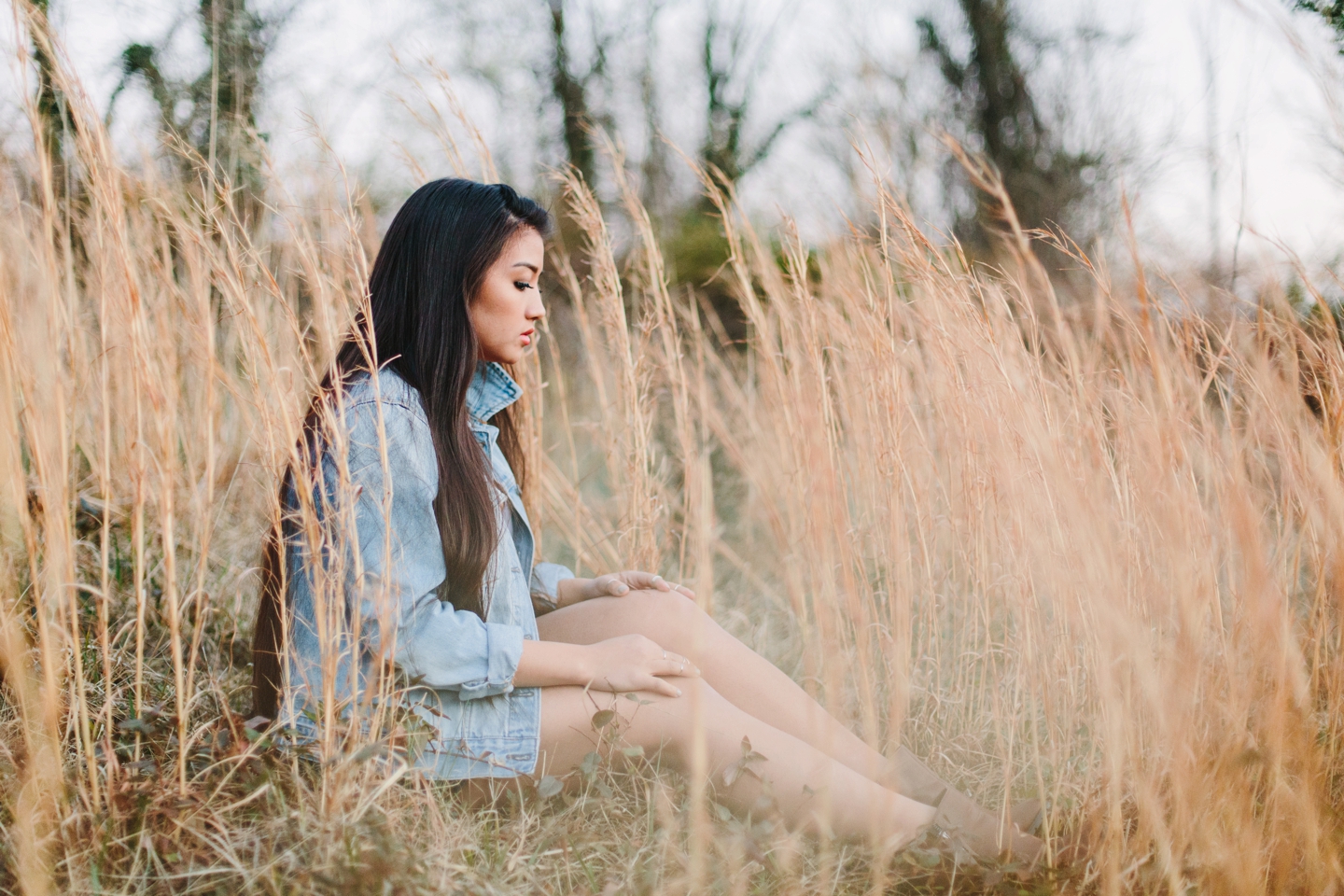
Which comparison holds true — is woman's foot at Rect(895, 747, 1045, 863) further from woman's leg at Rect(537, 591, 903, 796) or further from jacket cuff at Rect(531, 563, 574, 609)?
jacket cuff at Rect(531, 563, 574, 609)

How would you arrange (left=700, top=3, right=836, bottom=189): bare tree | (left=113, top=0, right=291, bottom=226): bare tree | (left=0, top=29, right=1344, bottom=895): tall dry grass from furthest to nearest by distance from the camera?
(left=700, top=3, right=836, bottom=189): bare tree → (left=113, top=0, right=291, bottom=226): bare tree → (left=0, top=29, right=1344, bottom=895): tall dry grass

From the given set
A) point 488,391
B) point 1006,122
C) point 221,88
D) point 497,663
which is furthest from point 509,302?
point 1006,122

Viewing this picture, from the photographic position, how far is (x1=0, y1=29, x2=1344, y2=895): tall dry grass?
93 cm

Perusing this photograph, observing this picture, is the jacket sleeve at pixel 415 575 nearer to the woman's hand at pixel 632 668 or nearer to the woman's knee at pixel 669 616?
the woman's hand at pixel 632 668

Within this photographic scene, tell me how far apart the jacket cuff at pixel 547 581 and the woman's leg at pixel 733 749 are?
0.41 meters

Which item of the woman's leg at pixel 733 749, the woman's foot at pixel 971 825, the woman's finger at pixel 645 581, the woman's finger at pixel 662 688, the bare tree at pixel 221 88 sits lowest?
the woman's foot at pixel 971 825

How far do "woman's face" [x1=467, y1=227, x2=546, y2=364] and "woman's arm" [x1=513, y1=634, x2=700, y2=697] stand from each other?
497 mm

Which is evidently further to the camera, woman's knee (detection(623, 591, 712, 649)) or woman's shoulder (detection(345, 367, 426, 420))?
woman's knee (detection(623, 591, 712, 649))

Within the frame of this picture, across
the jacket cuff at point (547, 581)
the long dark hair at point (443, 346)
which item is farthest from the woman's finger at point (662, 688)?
the jacket cuff at point (547, 581)

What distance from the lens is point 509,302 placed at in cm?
133

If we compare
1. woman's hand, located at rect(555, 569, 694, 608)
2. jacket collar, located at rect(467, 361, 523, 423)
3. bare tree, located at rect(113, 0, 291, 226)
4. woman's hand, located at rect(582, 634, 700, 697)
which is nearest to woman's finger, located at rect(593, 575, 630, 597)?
woman's hand, located at rect(555, 569, 694, 608)

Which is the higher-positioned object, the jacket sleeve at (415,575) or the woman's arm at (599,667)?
the jacket sleeve at (415,575)

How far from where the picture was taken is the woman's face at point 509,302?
1.32 meters

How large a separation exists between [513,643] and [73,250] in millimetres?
1824
